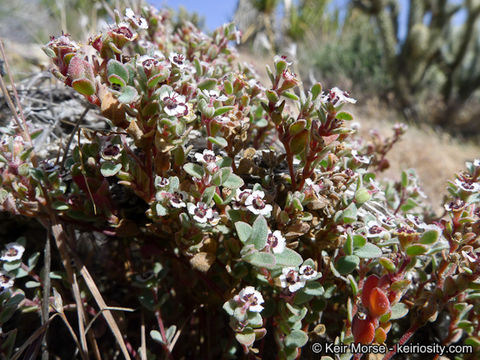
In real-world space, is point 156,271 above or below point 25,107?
below

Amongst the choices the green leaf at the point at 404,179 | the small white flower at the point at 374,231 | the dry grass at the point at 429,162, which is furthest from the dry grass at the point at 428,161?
the small white flower at the point at 374,231

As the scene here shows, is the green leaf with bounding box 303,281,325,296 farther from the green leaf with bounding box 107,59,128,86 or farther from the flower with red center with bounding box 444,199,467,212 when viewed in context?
the green leaf with bounding box 107,59,128,86

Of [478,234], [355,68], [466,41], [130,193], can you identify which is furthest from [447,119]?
[130,193]

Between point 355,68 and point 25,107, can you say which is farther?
point 355,68

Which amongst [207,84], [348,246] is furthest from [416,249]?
[207,84]

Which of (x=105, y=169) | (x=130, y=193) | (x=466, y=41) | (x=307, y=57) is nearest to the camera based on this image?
(x=105, y=169)

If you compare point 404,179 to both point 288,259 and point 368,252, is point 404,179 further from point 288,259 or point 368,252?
point 288,259

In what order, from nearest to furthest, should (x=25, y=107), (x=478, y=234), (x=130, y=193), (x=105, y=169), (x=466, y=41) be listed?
(x=105, y=169), (x=478, y=234), (x=130, y=193), (x=25, y=107), (x=466, y=41)

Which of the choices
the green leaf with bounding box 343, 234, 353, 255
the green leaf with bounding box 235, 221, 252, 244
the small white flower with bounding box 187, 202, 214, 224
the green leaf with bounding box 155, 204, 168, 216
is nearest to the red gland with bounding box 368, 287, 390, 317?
the green leaf with bounding box 343, 234, 353, 255

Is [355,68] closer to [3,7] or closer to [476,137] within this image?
[476,137]
